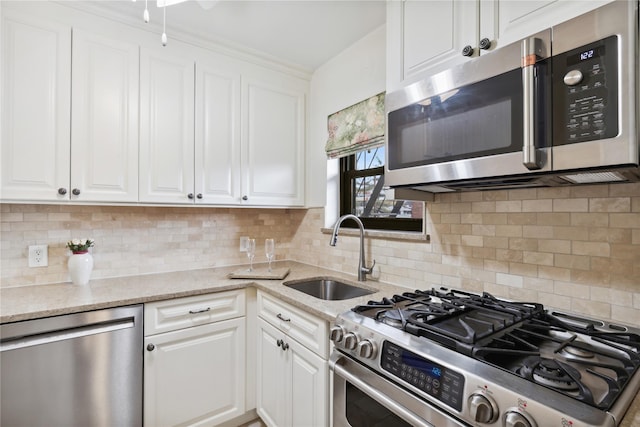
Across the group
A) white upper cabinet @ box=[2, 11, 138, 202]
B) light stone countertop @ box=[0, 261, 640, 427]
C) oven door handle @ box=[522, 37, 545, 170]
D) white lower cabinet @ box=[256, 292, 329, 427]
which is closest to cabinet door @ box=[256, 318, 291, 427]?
white lower cabinet @ box=[256, 292, 329, 427]

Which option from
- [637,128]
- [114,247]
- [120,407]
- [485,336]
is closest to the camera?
[637,128]

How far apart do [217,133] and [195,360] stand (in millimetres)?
1360

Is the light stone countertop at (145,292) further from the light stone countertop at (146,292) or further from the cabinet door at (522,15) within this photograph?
the cabinet door at (522,15)

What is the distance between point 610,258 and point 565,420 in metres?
0.75

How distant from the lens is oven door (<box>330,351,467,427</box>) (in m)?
0.89

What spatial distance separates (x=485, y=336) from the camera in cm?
92

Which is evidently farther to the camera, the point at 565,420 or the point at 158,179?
the point at 158,179

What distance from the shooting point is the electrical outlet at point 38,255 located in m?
1.76

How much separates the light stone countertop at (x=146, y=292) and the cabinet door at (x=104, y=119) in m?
0.49

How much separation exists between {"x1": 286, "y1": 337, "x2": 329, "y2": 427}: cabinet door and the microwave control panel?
3.92ft

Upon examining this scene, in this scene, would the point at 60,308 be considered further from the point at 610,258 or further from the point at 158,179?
the point at 610,258

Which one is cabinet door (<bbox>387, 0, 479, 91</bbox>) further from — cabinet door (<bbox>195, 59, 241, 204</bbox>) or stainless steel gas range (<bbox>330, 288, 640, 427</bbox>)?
cabinet door (<bbox>195, 59, 241, 204</bbox>)

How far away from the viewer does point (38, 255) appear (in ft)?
5.81

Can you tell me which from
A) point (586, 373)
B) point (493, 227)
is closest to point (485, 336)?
point (586, 373)
